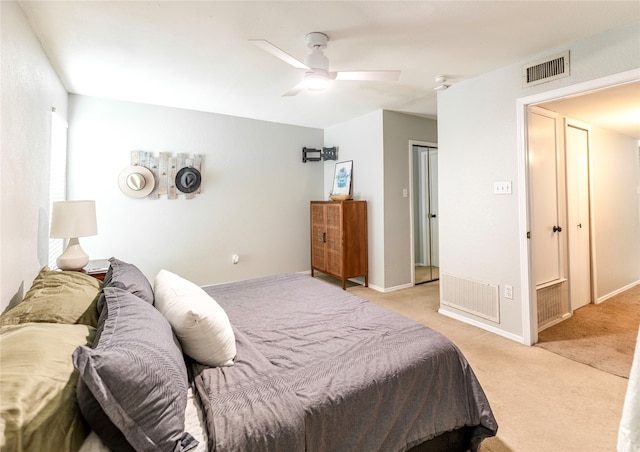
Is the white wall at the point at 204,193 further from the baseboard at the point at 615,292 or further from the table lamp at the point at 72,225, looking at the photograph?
the baseboard at the point at 615,292

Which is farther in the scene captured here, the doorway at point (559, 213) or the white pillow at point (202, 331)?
the doorway at point (559, 213)

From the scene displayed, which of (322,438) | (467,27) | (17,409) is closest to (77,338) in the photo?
(17,409)

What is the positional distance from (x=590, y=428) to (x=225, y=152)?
4.54 metres

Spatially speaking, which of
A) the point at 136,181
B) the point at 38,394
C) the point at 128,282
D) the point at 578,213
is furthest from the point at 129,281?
the point at 578,213

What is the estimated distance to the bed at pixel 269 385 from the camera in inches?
32.9

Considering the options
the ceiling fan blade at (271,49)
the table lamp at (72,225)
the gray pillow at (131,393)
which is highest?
the ceiling fan blade at (271,49)

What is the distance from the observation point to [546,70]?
2512mm

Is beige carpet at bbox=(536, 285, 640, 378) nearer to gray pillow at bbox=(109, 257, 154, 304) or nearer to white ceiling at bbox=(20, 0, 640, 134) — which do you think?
white ceiling at bbox=(20, 0, 640, 134)

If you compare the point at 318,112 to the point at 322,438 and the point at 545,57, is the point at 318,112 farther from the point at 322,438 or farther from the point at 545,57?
the point at 322,438

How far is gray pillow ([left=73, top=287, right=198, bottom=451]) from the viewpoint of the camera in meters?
0.80

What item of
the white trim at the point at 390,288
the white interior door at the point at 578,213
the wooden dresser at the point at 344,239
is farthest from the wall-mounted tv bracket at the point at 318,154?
the white interior door at the point at 578,213

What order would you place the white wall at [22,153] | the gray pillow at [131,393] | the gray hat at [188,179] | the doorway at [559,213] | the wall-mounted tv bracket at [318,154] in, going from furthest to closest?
1. the wall-mounted tv bracket at [318,154]
2. the gray hat at [188,179]
3. the doorway at [559,213]
4. the white wall at [22,153]
5. the gray pillow at [131,393]

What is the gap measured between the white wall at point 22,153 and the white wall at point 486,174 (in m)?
3.58

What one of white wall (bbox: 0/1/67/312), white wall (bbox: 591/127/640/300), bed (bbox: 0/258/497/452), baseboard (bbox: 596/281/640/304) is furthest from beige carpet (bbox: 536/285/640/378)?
white wall (bbox: 0/1/67/312)
